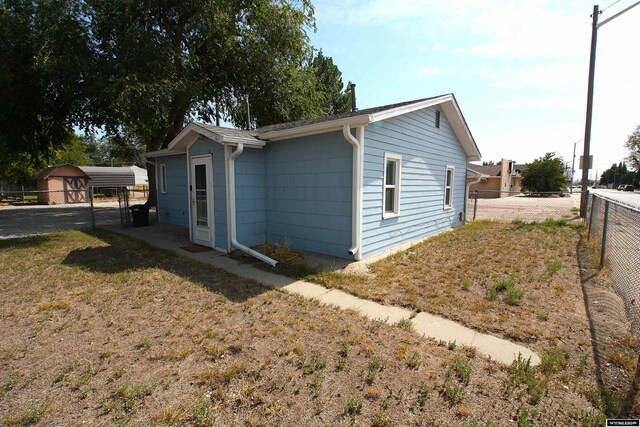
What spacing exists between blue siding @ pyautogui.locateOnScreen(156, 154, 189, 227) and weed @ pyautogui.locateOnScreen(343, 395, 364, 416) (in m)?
9.83

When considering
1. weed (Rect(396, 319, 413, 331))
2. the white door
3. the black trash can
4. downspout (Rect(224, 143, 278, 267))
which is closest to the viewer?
weed (Rect(396, 319, 413, 331))

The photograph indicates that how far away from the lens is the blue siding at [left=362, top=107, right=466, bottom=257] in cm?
668

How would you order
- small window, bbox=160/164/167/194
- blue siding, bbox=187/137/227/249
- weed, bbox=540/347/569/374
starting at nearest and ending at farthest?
weed, bbox=540/347/569/374 → blue siding, bbox=187/137/227/249 → small window, bbox=160/164/167/194

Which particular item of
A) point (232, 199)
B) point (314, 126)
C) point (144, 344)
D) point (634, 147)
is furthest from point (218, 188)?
point (634, 147)

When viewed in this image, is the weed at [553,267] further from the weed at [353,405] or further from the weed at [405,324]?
the weed at [353,405]

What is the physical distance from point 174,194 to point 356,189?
8.25m

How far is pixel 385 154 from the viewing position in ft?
23.2

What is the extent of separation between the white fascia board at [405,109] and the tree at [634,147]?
65.6m

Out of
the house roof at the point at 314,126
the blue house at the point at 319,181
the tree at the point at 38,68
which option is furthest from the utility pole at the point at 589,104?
the tree at the point at 38,68

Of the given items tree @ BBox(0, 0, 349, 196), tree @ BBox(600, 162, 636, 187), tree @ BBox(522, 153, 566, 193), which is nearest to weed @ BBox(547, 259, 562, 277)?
tree @ BBox(0, 0, 349, 196)

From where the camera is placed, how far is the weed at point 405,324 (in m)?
3.59

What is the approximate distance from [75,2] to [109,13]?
118 cm

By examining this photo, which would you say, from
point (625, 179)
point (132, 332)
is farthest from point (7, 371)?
point (625, 179)

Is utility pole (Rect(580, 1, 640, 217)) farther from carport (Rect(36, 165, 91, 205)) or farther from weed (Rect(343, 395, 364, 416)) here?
carport (Rect(36, 165, 91, 205))
